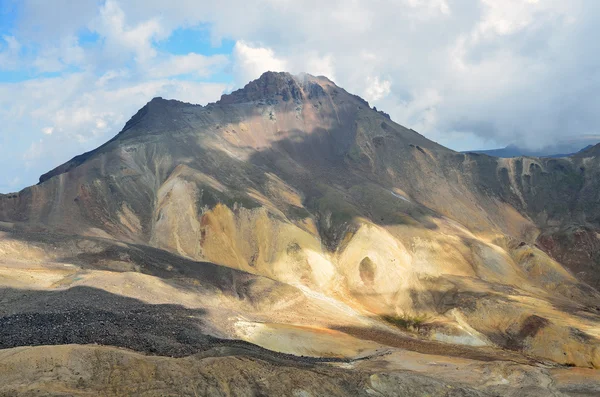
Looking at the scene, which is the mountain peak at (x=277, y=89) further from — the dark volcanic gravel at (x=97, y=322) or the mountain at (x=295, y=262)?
the dark volcanic gravel at (x=97, y=322)

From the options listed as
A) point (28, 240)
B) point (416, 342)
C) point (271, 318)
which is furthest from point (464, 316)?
point (28, 240)

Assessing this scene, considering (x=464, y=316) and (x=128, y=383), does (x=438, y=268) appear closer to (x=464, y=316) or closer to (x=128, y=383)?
(x=464, y=316)

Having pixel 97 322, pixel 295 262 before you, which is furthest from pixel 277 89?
pixel 97 322

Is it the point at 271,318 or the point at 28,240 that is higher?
the point at 28,240

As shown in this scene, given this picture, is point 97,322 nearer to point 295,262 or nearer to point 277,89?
point 295,262

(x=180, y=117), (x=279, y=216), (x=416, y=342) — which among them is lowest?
(x=416, y=342)

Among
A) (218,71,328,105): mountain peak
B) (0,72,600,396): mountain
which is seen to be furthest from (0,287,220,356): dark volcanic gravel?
(218,71,328,105): mountain peak

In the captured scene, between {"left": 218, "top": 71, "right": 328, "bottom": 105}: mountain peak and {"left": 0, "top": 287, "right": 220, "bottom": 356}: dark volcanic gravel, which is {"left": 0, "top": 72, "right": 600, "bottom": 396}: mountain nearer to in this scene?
{"left": 0, "top": 287, "right": 220, "bottom": 356}: dark volcanic gravel
